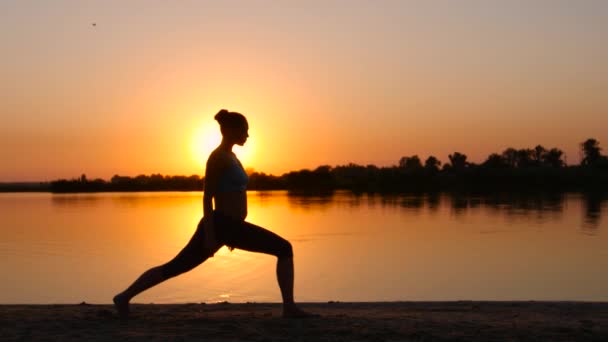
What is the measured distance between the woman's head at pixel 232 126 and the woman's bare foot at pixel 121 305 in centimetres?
145

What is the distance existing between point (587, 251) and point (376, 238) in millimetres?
6590

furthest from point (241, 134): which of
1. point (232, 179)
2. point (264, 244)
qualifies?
point (264, 244)

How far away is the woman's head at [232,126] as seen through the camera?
18.0 ft

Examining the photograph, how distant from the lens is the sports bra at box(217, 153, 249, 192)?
5.29 m

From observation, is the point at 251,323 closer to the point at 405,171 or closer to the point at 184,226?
the point at 184,226

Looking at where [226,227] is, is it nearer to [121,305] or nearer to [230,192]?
[230,192]

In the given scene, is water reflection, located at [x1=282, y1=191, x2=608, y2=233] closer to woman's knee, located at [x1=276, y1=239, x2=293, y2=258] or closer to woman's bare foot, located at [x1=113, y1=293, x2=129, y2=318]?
woman's knee, located at [x1=276, y1=239, x2=293, y2=258]

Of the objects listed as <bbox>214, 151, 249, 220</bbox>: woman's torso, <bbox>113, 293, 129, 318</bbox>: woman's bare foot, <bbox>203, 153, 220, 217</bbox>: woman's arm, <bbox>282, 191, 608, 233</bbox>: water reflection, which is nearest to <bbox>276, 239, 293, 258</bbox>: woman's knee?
<bbox>214, 151, 249, 220</bbox>: woman's torso

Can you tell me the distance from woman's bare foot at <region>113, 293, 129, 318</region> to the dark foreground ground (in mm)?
88

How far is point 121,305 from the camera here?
5.52 meters

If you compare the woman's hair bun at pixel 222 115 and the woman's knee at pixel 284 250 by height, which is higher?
the woman's hair bun at pixel 222 115

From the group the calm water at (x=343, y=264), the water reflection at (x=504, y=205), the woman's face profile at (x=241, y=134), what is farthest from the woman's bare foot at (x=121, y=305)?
the water reflection at (x=504, y=205)

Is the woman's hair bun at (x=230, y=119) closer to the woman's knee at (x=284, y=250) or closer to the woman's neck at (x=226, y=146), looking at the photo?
the woman's neck at (x=226, y=146)

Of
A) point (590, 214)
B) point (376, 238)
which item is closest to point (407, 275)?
point (376, 238)
